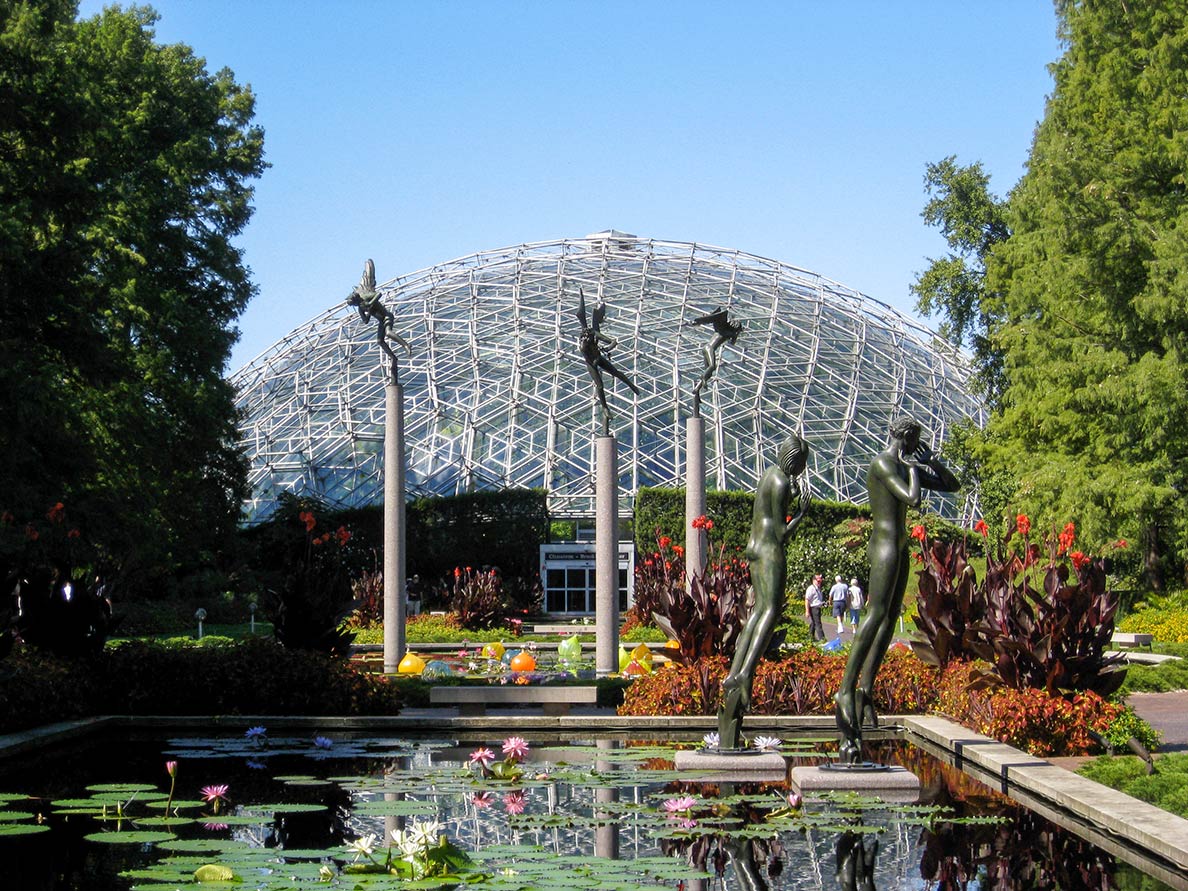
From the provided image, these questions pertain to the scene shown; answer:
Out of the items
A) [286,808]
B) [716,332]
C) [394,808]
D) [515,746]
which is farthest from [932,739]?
[716,332]

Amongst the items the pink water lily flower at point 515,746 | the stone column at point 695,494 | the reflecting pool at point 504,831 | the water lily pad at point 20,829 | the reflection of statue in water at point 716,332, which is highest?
the reflection of statue in water at point 716,332

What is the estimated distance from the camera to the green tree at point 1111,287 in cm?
2756

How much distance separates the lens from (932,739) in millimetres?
13211

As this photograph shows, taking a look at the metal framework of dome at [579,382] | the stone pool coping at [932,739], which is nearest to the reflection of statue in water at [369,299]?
the stone pool coping at [932,739]

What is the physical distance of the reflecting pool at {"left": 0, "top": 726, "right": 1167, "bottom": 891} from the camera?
7012 mm

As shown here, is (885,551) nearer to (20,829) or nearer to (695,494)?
(20,829)

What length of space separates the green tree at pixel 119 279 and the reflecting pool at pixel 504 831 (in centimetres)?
1004

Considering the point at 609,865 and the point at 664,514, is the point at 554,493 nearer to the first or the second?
the point at 664,514

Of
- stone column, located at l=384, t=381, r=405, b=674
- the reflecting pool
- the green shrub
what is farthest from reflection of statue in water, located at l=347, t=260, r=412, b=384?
the green shrub

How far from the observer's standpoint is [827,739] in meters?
13.6

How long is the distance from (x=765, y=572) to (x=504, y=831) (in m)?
3.53

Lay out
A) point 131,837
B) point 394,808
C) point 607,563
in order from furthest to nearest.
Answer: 1. point 607,563
2. point 394,808
3. point 131,837

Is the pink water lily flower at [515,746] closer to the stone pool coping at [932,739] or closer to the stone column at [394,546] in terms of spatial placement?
the stone pool coping at [932,739]

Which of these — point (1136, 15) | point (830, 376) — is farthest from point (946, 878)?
point (830, 376)
